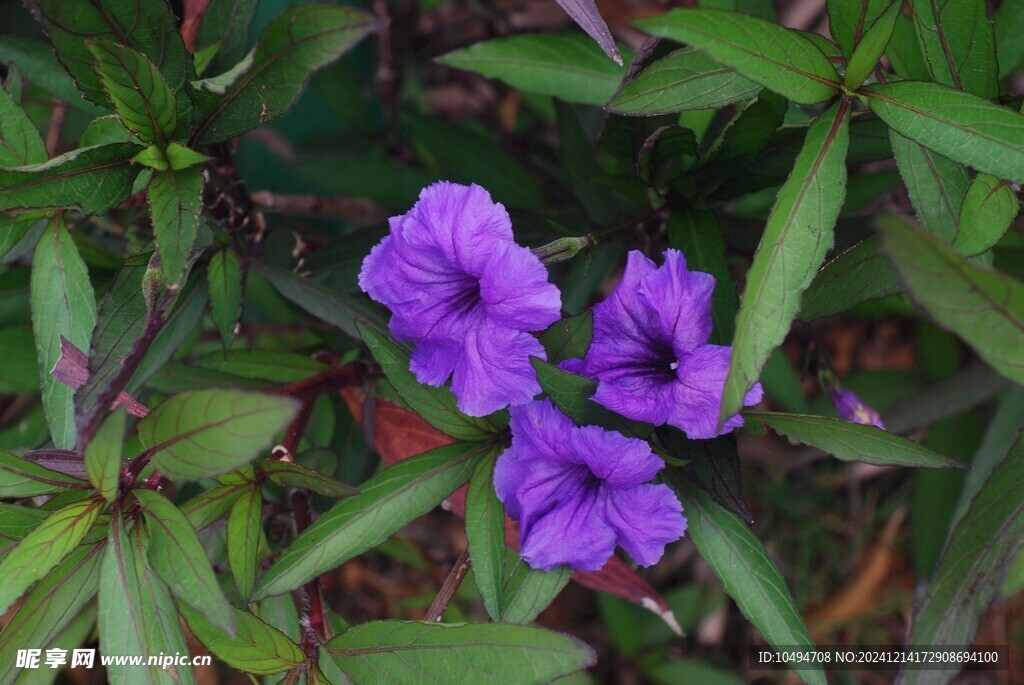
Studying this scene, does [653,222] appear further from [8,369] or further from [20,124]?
[8,369]

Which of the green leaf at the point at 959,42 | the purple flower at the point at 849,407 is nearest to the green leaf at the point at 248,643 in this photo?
the purple flower at the point at 849,407

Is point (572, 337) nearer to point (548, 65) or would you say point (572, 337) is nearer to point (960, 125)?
point (960, 125)

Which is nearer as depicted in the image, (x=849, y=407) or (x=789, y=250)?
(x=789, y=250)

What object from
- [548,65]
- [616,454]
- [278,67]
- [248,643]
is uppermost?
[278,67]

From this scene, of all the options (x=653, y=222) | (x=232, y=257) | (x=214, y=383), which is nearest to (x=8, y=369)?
(x=214, y=383)

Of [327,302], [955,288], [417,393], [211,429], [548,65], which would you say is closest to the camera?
[955,288]

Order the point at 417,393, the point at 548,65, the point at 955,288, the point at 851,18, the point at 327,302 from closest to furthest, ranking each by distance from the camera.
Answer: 1. the point at 955,288
2. the point at 851,18
3. the point at 417,393
4. the point at 327,302
5. the point at 548,65

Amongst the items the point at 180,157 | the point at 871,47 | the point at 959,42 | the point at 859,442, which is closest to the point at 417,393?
the point at 180,157
